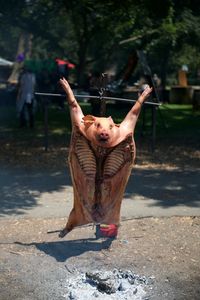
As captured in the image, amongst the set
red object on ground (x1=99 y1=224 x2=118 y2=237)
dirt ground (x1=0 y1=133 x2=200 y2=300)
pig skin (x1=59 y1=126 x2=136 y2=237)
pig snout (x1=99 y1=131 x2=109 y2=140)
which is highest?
pig snout (x1=99 y1=131 x2=109 y2=140)

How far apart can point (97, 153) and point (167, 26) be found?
60.1 ft

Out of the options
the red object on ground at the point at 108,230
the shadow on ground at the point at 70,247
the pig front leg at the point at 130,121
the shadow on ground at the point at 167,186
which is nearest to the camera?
the pig front leg at the point at 130,121

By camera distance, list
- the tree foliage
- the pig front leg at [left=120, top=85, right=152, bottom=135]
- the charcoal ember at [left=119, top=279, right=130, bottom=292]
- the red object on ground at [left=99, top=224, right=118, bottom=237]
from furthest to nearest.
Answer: the tree foliage
the red object on ground at [left=99, top=224, right=118, bottom=237]
the pig front leg at [left=120, top=85, right=152, bottom=135]
the charcoal ember at [left=119, top=279, right=130, bottom=292]

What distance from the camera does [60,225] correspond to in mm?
6629

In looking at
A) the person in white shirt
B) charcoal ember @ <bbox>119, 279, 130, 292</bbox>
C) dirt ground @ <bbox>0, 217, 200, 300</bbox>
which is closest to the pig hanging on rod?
dirt ground @ <bbox>0, 217, 200, 300</bbox>

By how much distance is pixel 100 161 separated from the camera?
4.97 meters

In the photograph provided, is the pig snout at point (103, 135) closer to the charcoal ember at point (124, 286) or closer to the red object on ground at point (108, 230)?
the charcoal ember at point (124, 286)

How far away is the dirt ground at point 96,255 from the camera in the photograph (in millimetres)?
4707

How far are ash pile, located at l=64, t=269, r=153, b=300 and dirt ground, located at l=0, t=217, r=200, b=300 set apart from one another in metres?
0.07

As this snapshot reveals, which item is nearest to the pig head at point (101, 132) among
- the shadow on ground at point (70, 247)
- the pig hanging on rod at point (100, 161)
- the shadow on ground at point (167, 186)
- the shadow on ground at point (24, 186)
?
the pig hanging on rod at point (100, 161)

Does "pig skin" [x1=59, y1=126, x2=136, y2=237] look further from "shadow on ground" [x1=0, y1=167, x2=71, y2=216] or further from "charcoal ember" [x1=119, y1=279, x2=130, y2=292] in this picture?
"shadow on ground" [x1=0, y1=167, x2=71, y2=216]

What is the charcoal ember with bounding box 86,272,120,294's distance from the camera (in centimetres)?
452

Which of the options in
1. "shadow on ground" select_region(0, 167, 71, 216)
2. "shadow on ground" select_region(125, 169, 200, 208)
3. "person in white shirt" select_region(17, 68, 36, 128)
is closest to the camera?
"shadow on ground" select_region(0, 167, 71, 216)

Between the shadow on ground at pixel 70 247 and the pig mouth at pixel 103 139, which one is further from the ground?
the pig mouth at pixel 103 139
